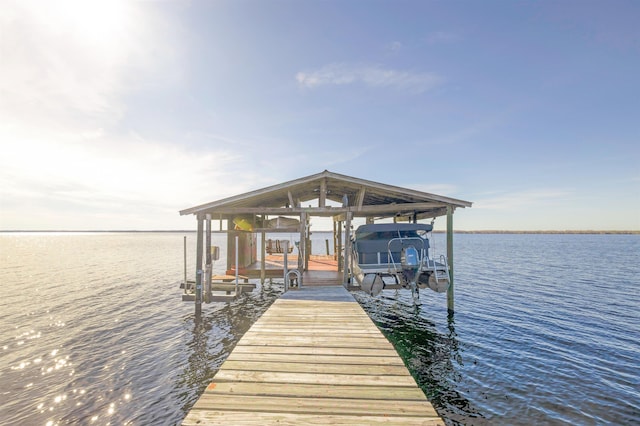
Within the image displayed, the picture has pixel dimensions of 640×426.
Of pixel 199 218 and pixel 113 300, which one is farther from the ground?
pixel 199 218

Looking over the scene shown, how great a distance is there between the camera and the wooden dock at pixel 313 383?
3178 millimetres

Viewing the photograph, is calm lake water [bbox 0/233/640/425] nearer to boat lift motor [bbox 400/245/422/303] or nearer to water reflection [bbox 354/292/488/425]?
water reflection [bbox 354/292/488/425]

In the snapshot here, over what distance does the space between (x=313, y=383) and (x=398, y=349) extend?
684cm

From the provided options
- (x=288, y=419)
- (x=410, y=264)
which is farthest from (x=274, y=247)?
(x=288, y=419)

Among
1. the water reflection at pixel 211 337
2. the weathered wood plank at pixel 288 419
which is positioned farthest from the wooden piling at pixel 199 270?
the weathered wood plank at pixel 288 419

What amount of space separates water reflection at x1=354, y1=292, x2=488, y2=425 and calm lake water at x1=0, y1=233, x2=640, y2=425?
41 millimetres

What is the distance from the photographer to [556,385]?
300 inches

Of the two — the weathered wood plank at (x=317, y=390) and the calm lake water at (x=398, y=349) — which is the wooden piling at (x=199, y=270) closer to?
the calm lake water at (x=398, y=349)

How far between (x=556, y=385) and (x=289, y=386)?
7805 mm

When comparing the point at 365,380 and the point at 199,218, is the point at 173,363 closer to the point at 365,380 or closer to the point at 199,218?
the point at 199,218

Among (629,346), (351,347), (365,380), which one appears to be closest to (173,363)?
(351,347)

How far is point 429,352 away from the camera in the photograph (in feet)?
31.5

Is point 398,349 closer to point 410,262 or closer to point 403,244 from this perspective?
point 410,262

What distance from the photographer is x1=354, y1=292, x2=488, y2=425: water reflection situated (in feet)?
21.8
